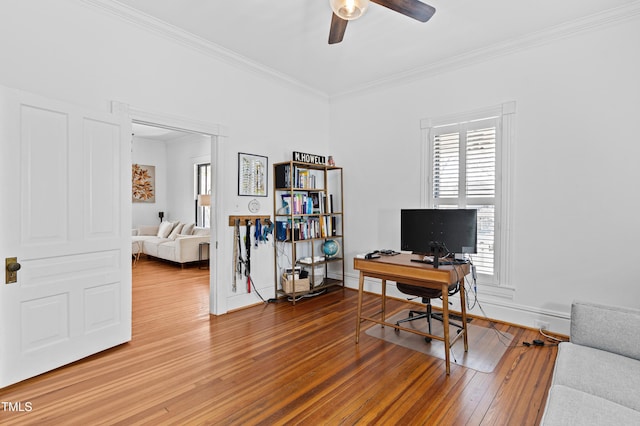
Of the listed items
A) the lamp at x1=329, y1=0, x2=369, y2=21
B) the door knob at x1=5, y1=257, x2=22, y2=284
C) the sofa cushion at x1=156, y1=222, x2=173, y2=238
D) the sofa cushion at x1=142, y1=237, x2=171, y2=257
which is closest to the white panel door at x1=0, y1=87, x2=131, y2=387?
the door knob at x1=5, y1=257, x2=22, y2=284

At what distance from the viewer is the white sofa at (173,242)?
6.81m

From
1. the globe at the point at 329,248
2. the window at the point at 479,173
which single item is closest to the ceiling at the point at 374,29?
the window at the point at 479,173

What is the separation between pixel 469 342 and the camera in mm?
3201

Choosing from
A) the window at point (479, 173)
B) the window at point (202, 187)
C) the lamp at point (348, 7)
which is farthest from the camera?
the window at point (202, 187)

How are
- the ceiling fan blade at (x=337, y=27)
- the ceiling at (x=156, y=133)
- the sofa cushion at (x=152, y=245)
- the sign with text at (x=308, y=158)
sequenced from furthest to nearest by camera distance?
the ceiling at (x=156, y=133) < the sofa cushion at (x=152, y=245) < the sign with text at (x=308, y=158) < the ceiling fan blade at (x=337, y=27)

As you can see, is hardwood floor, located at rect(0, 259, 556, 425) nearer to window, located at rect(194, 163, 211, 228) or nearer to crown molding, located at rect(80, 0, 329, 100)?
crown molding, located at rect(80, 0, 329, 100)

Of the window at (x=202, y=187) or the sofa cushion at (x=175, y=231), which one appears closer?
the sofa cushion at (x=175, y=231)

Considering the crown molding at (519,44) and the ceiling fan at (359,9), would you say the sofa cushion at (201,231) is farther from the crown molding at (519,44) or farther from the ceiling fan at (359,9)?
the ceiling fan at (359,9)

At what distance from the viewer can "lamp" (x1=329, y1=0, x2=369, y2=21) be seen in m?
2.22

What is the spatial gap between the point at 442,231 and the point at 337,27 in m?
1.94

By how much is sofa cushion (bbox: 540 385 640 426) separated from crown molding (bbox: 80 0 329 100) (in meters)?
4.20

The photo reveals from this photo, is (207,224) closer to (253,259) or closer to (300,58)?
(253,259)

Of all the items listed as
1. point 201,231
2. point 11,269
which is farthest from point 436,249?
point 201,231

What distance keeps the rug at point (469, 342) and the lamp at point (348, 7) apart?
282 cm
